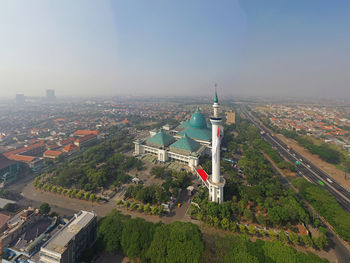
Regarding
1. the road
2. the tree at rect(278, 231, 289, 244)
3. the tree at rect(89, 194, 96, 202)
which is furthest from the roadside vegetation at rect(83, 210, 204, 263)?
the road

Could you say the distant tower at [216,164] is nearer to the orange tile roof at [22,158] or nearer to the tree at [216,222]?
the tree at [216,222]

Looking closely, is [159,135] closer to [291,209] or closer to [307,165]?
[291,209]

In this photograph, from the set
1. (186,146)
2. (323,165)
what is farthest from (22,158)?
(323,165)

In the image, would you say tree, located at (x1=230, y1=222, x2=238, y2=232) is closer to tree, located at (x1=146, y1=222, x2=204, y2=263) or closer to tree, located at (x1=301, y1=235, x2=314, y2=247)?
tree, located at (x1=146, y1=222, x2=204, y2=263)

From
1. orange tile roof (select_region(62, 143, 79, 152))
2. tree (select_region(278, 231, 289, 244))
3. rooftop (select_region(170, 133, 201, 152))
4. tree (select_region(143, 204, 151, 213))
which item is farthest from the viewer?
orange tile roof (select_region(62, 143, 79, 152))

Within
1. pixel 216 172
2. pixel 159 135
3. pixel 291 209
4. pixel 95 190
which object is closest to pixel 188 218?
pixel 216 172

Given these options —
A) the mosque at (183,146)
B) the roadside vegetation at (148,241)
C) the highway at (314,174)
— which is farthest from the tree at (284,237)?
the mosque at (183,146)
